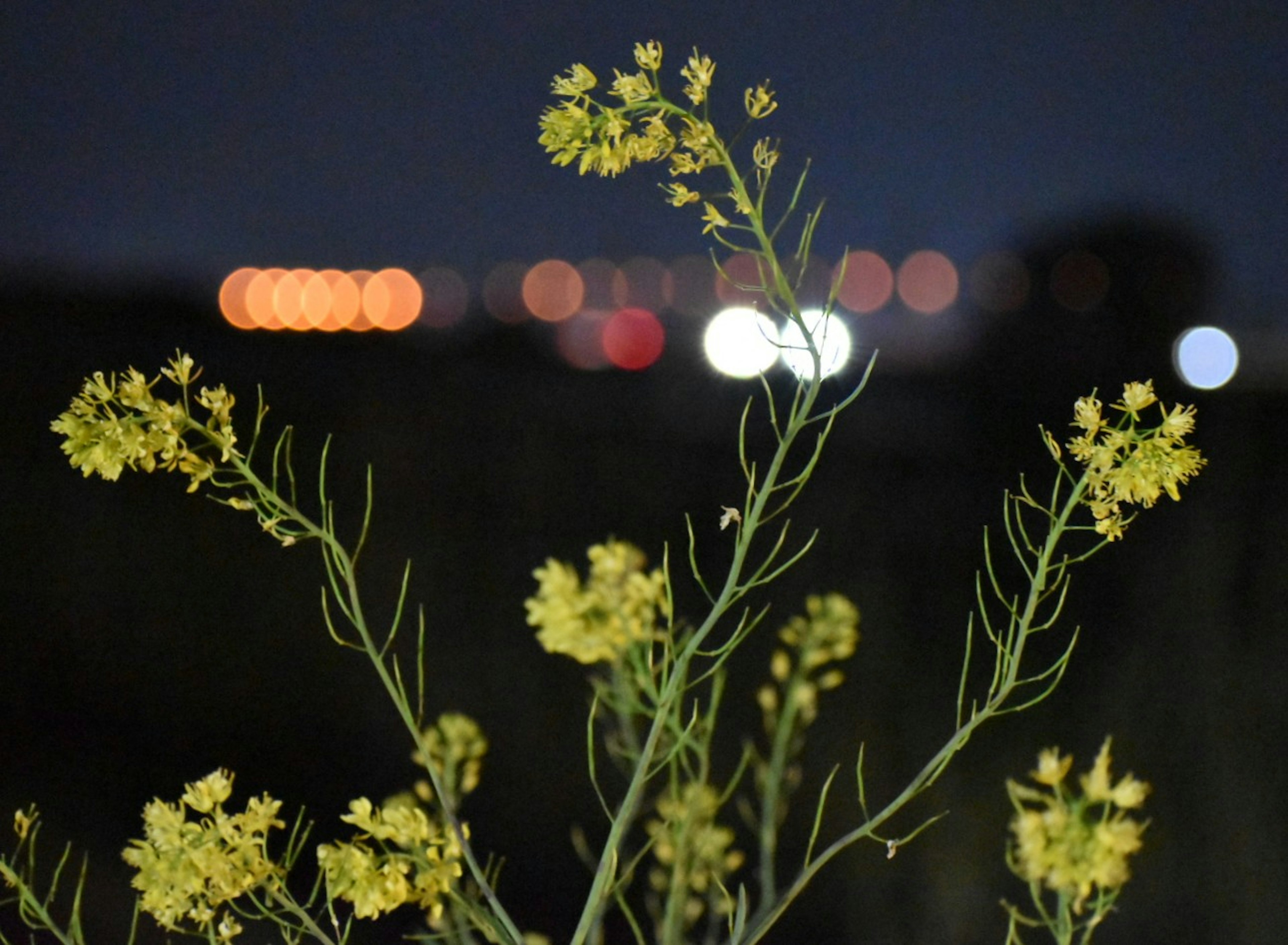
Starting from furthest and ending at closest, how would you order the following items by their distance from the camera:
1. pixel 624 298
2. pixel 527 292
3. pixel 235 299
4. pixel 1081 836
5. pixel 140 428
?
1. pixel 527 292
2. pixel 624 298
3. pixel 235 299
4. pixel 140 428
5. pixel 1081 836

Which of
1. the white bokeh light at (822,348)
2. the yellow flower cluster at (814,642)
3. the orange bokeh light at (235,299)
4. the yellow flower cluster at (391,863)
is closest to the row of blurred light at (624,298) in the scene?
the orange bokeh light at (235,299)

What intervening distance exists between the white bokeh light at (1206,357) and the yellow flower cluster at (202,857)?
2.84 m

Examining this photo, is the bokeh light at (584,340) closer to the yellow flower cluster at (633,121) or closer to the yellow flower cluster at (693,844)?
the yellow flower cluster at (693,844)

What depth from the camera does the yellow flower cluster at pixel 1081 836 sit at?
0.49 meters

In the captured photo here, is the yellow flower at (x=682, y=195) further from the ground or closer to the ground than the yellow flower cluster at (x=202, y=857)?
further from the ground

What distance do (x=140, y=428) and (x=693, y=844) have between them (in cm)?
45

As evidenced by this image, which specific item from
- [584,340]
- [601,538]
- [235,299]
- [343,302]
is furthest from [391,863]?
[584,340]

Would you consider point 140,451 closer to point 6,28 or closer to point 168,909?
point 168,909

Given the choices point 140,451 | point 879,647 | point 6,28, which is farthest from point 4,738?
point 140,451

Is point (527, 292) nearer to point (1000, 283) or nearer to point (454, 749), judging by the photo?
point (1000, 283)

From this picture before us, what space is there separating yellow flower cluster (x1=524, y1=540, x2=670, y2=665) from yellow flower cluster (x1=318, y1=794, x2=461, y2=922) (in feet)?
0.34

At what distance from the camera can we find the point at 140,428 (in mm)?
594

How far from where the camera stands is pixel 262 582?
2.93 m

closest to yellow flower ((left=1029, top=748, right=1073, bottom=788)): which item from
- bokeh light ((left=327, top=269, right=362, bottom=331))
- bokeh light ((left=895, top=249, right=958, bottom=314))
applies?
A: bokeh light ((left=895, top=249, right=958, bottom=314))
